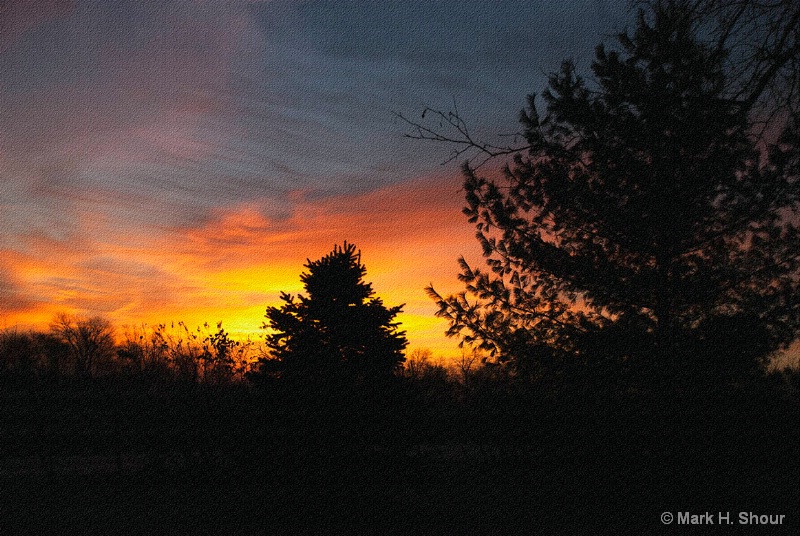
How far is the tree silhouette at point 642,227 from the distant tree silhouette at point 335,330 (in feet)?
4.08

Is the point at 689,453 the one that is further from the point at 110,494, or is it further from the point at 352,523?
the point at 110,494

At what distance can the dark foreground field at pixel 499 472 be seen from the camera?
6957 millimetres

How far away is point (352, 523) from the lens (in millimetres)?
8008

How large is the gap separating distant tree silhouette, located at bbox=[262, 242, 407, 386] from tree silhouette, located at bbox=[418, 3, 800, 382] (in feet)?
4.08

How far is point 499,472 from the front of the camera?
12.1m

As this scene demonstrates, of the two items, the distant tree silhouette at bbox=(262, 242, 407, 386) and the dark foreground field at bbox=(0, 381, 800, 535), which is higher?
the distant tree silhouette at bbox=(262, 242, 407, 386)

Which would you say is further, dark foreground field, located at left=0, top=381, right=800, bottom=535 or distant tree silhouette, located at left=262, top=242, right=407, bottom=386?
distant tree silhouette, located at left=262, top=242, right=407, bottom=386

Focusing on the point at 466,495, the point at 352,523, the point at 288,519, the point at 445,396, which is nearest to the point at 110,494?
the point at 288,519

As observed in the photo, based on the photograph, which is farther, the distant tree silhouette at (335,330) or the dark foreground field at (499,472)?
the distant tree silhouette at (335,330)

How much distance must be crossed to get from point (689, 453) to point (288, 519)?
5.94 m

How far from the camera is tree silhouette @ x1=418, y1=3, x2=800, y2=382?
693cm

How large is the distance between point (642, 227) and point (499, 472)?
7245 mm

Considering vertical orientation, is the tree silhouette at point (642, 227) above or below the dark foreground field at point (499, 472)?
above

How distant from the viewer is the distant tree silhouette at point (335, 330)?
8172mm
